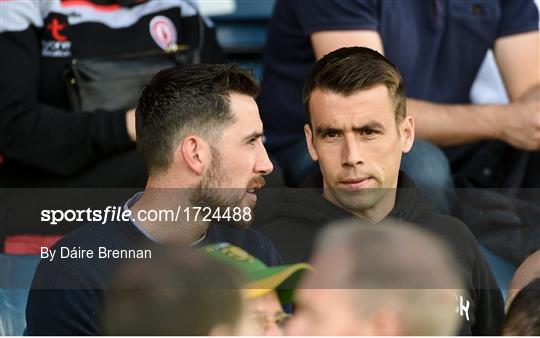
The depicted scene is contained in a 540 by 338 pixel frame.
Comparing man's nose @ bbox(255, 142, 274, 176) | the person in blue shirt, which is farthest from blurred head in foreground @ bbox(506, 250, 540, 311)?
the person in blue shirt

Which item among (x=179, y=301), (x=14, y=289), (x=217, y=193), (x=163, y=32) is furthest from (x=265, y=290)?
(x=163, y=32)

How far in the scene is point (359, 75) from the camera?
190 cm

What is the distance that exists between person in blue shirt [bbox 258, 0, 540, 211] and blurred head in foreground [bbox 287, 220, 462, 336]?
3.51ft

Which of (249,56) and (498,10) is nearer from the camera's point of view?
(498,10)

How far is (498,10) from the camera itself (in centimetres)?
275

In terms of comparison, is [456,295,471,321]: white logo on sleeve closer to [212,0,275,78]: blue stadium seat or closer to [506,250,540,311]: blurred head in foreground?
[506,250,540,311]: blurred head in foreground

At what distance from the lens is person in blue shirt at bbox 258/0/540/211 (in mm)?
2627

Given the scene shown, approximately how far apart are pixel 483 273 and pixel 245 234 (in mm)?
380

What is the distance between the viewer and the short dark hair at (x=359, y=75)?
190cm

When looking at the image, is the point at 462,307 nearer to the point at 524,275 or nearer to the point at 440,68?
the point at 524,275

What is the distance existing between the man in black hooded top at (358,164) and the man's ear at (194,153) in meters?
0.16

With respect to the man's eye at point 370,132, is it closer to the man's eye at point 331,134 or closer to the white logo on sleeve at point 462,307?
the man's eye at point 331,134

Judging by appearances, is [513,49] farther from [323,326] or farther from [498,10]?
[323,326]

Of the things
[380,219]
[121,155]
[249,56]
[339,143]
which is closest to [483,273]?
[380,219]
